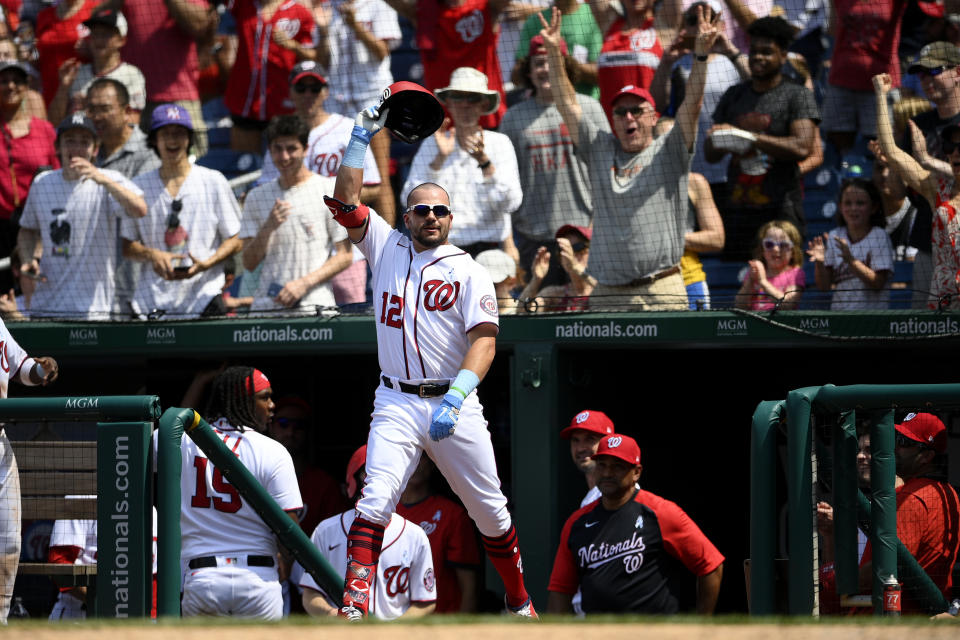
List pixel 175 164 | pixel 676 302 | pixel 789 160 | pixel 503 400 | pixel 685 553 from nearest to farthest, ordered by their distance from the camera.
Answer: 1. pixel 685 553
2. pixel 676 302
3. pixel 789 160
4. pixel 175 164
5. pixel 503 400

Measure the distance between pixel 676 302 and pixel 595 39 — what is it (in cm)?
238

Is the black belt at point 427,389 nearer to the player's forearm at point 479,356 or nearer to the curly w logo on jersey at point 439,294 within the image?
the player's forearm at point 479,356

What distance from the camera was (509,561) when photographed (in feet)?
17.0

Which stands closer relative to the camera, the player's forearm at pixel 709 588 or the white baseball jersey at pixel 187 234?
the player's forearm at pixel 709 588

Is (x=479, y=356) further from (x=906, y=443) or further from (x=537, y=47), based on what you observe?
(x=537, y=47)

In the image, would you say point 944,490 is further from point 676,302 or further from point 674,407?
point 674,407

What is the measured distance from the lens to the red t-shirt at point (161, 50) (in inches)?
348

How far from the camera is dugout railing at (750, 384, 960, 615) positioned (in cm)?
403

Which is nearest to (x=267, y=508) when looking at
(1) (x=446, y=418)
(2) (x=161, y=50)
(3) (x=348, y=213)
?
(1) (x=446, y=418)

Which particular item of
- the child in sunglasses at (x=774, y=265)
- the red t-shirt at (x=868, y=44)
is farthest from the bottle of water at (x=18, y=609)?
the red t-shirt at (x=868, y=44)

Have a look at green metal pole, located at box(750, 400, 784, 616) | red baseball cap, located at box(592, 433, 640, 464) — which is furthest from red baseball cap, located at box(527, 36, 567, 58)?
green metal pole, located at box(750, 400, 784, 616)

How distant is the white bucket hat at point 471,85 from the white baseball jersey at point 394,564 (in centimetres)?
295

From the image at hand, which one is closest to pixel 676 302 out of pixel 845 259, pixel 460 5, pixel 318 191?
pixel 845 259

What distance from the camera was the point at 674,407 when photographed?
26.7ft
